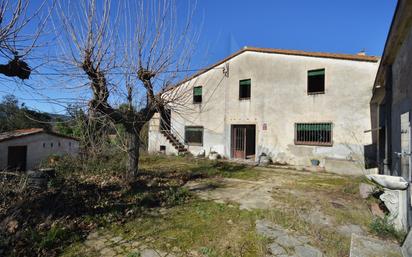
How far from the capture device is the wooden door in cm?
1503

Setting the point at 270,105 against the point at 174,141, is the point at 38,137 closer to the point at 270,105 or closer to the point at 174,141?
the point at 174,141

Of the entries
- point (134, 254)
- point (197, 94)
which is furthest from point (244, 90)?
point (134, 254)

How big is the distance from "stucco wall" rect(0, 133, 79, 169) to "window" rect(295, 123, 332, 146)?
39.2 ft

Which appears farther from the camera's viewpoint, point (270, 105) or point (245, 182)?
point (270, 105)

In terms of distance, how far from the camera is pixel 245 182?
861 centimetres

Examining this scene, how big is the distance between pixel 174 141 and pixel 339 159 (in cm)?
1081

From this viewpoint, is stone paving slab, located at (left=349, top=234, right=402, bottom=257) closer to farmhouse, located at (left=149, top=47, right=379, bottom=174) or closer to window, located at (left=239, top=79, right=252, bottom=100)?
farmhouse, located at (left=149, top=47, right=379, bottom=174)

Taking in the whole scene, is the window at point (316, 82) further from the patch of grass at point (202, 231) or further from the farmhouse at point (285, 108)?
the patch of grass at point (202, 231)

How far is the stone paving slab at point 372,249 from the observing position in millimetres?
2965

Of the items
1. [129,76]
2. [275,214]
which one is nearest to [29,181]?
[129,76]

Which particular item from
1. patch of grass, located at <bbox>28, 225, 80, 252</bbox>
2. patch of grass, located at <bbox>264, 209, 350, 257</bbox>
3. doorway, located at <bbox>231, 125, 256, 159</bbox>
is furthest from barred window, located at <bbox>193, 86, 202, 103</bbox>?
patch of grass, located at <bbox>28, 225, 80, 252</bbox>

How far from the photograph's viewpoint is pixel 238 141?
15281 millimetres

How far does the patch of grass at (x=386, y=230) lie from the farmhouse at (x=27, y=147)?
42.2 feet

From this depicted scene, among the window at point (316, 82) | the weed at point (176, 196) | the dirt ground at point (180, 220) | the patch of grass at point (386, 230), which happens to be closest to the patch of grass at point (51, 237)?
the dirt ground at point (180, 220)
